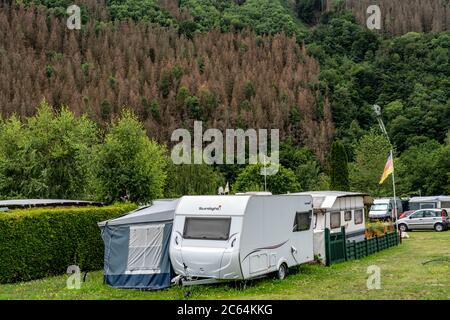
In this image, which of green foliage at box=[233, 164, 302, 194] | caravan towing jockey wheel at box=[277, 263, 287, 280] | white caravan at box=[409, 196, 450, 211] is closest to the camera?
caravan towing jockey wheel at box=[277, 263, 287, 280]

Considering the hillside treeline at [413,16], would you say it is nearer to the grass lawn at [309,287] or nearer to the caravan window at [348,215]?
the caravan window at [348,215]

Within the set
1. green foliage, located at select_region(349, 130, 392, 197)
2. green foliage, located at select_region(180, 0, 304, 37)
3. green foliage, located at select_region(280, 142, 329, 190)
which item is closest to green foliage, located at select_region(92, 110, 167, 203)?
green foliage, located at select_region(349, 130, 392, 197)

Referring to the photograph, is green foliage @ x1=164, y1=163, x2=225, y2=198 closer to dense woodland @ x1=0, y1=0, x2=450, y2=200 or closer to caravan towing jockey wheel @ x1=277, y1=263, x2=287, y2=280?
dense woodland @ x1=0, y1=0, x2=450, y2=200

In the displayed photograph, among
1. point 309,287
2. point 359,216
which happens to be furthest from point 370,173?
point 309,287

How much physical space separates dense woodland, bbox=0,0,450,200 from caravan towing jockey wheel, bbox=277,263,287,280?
50199mm

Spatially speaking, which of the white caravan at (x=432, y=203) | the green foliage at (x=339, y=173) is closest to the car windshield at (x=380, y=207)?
the white caravan at (x=432, y=203)

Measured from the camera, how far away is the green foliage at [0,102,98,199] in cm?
3091

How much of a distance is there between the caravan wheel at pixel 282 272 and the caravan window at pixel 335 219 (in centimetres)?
715

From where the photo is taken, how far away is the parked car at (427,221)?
35781 millimetres

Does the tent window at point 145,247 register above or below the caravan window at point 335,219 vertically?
above

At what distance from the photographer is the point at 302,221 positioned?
1830 cm

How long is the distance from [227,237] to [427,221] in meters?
24.9

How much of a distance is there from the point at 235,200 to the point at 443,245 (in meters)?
14.8
